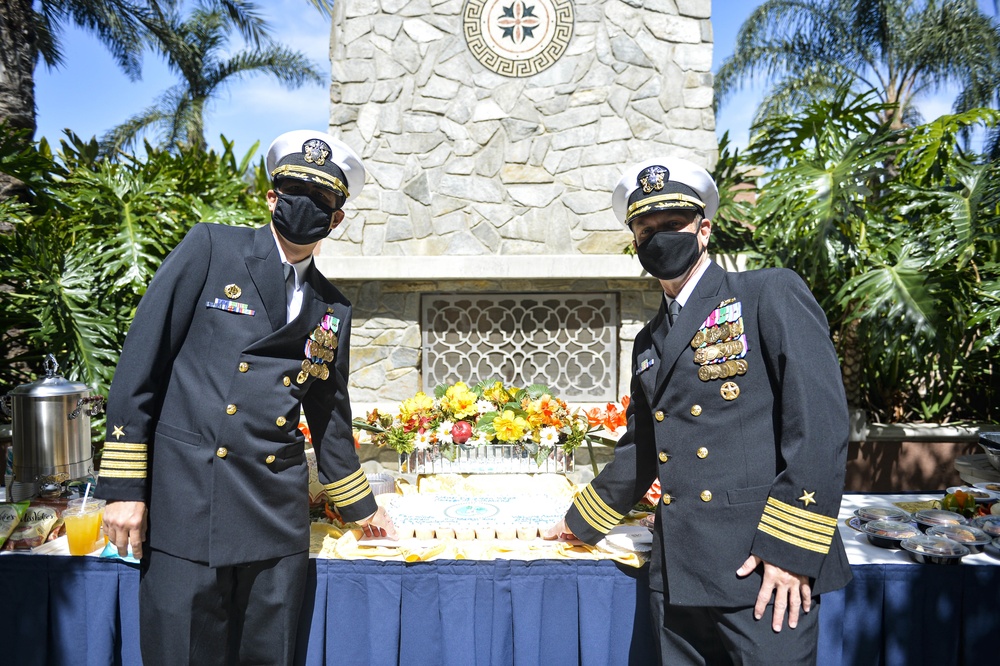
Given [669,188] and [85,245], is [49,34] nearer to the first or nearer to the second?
[85,245]

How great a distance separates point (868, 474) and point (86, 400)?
16.9 feet

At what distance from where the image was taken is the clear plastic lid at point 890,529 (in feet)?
7.04

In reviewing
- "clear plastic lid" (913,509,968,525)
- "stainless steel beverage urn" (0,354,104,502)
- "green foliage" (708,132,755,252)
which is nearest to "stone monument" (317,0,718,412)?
"green foliage" (708,132,755,252)

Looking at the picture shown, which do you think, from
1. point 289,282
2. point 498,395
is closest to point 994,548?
point 498,395

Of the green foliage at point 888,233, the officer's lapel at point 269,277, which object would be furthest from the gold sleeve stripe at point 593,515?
the green foliage at point 888,233

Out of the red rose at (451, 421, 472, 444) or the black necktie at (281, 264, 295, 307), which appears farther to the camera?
the red rose at (451, 421, 472, 444)

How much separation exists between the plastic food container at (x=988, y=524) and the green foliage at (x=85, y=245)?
186 inches

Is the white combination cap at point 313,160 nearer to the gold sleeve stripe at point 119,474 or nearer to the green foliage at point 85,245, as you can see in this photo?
the gold sleeve stripe at point 119,474

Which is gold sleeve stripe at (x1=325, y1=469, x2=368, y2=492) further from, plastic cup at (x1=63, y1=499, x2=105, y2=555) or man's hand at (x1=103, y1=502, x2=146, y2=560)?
plastic cup at (x1=63, y1=499, x2=105, y2=555)

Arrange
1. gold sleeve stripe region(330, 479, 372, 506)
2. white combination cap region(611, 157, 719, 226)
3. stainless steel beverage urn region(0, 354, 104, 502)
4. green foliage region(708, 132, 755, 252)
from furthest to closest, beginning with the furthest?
green foliage region(708, 132, 755, 252), stainless steel beverage urn region(0, 354, 104, 502), gold sleeve stripe region(330, 479, 372, 506), white combination cap region(611, 157, 719, 226)

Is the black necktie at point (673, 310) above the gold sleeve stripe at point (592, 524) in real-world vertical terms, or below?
above

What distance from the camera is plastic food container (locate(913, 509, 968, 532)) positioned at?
88.7 inches

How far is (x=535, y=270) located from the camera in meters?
4.98

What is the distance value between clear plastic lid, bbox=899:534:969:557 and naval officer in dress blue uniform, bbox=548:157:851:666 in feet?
2.08
